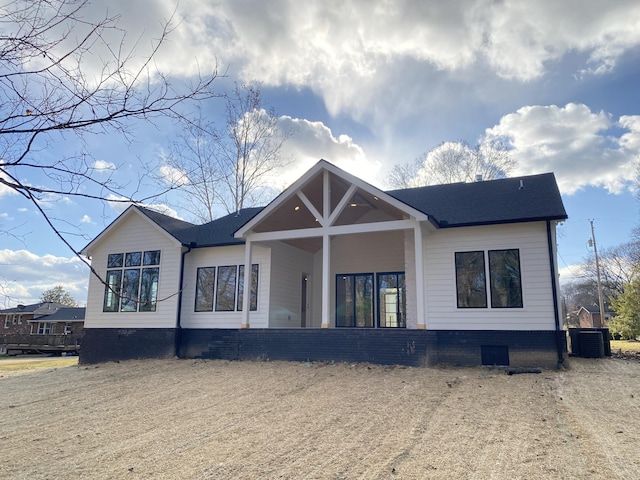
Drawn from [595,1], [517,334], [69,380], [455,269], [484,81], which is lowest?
[69,380]

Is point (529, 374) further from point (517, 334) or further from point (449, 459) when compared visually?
point (449, 459)

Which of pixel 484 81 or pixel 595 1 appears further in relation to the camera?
pixel 484 81

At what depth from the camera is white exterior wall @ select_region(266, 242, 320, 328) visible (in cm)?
1376

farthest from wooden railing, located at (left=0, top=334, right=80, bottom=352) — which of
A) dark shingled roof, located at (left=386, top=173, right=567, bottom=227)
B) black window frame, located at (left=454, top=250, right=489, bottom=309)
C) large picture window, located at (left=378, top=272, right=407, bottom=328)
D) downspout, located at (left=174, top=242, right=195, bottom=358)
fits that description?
black window frame, located at (left=454, top=250, right=489, bottom=309)

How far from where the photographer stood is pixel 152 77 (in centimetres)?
320

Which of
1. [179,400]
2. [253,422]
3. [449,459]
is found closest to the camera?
[449,459]

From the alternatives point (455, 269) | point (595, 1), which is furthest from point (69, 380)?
point (595, 1)

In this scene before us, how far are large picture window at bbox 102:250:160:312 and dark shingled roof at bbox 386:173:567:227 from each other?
8612mm

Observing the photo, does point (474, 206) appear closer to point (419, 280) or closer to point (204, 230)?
point (419, 280)

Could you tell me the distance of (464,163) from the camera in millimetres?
28469

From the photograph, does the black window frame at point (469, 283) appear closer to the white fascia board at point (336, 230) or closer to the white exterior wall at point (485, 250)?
the white exterior wall at point (485, 250)

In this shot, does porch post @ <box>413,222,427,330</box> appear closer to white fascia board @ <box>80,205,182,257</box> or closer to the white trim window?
white fascia board @ <box>80,205,182,257</box>

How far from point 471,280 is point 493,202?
2.38 m

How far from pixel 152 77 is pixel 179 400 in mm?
6582
